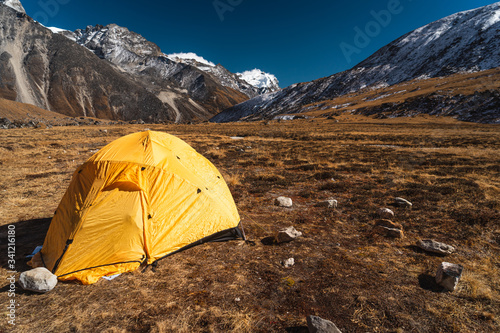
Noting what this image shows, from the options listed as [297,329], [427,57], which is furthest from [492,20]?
[297,329]

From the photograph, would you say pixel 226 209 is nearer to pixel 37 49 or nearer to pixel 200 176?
pixel 200 176

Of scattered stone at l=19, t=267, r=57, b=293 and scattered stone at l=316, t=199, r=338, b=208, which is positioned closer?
scattered stone at l=19, t=267, r=57, b=293

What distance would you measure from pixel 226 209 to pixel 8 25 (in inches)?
8813

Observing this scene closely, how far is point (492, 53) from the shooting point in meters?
98.9

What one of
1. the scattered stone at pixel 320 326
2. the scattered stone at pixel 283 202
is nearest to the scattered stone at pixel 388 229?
the scattered stone at pixel 283 202

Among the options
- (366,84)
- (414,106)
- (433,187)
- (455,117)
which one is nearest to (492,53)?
(366,84)

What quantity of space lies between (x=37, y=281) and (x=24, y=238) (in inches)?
134

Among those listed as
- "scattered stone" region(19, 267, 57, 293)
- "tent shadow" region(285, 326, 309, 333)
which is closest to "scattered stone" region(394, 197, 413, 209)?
"tent shadow" region(285, 326, 309, 333)

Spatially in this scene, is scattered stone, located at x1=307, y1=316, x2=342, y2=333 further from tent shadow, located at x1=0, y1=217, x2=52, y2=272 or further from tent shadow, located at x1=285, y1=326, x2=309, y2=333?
tent shadow, located at x1=0, y1=217, x2=52, y2=272

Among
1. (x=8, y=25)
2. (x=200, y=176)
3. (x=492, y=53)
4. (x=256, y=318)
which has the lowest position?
(x=256, y=318)

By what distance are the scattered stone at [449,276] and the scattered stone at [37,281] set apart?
8578mm

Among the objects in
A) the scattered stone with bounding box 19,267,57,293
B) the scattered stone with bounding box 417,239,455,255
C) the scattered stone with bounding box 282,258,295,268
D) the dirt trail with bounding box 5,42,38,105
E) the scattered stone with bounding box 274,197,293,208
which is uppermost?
the dirt trail with bounding box 5,42,38,105

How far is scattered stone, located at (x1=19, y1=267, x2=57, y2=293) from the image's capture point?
454cm

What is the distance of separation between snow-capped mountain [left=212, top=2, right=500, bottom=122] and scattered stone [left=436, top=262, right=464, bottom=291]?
5625 inches
